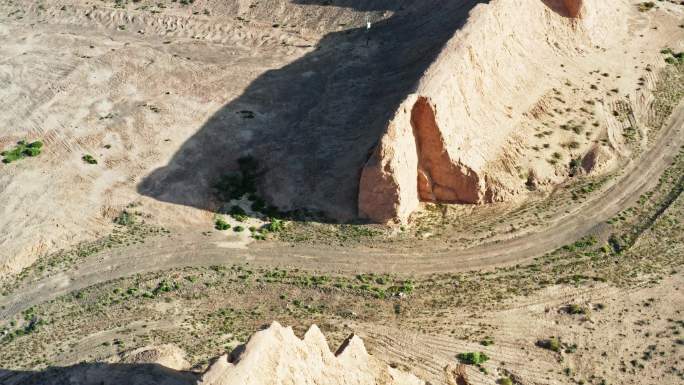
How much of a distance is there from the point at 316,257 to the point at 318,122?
48.4 ft

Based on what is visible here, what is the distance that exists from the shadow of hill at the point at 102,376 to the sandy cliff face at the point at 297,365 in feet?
15.1

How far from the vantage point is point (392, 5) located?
71250 millimetres

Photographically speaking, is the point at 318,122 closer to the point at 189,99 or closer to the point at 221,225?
the point at 221,225

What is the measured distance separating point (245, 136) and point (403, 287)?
21.8 m

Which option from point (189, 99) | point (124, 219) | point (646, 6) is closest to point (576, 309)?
point (124, 219)

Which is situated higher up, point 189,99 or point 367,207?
point 189,99

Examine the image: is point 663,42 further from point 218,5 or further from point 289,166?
point 218,5

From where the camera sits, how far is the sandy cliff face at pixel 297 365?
3017 cm

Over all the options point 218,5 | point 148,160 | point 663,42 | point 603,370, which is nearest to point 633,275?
point 603,370

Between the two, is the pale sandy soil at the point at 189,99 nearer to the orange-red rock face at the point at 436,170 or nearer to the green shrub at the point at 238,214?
the green shrub at the point at 238,214

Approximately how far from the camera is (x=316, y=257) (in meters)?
47.5

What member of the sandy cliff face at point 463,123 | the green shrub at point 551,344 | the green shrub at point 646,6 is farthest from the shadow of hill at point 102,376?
the green shrub at point 646,6

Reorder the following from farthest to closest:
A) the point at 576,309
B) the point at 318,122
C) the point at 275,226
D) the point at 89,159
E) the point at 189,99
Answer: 1. the point at 189,99
2. the point at 318,122
3. the point at 89,159
4. the point at 275,226
5. the point at 576,309

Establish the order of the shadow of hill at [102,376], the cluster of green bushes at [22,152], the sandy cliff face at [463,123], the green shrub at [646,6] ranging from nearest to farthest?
the shadow of hill at [102,376] < the sandy cliff face at [463,123] < the cluster of green bushes at [22,152] < the green shrub at [646,6]
